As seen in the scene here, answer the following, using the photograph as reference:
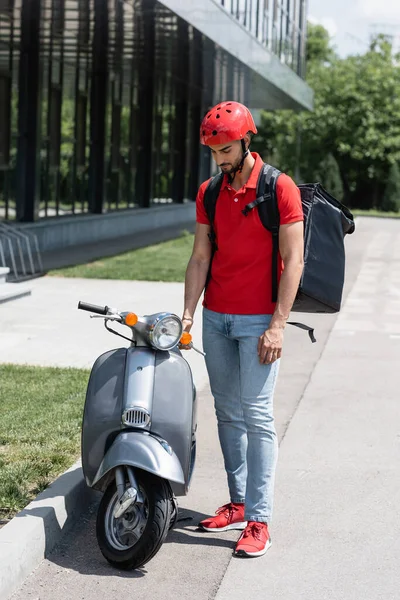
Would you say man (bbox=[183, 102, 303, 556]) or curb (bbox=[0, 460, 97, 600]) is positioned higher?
man (bbox=[183, 102, 303, 556])

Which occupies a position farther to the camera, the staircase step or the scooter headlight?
the staircase step

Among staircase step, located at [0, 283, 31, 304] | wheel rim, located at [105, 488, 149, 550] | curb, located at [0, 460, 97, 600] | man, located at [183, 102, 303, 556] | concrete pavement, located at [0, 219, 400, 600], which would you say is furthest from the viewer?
staircase step, located at [0, 283, 31, 304]

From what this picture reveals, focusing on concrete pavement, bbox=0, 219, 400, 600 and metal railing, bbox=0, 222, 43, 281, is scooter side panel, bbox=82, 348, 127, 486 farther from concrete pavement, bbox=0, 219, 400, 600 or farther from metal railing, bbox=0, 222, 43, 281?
metal railing, bbox=0, 222, 43, 281

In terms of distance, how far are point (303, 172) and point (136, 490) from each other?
175ft

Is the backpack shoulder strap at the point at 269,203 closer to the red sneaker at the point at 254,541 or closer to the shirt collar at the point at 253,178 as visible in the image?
the shirt collar at the point at 253,178

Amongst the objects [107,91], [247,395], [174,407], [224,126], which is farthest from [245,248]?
[107,91]

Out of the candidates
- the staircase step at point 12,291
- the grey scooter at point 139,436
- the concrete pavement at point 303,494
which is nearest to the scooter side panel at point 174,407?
the grey scooter at point 139,436

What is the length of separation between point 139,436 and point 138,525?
37 cm

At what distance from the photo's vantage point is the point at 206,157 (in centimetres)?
3919

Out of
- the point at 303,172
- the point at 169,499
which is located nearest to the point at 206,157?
the point at 303,172

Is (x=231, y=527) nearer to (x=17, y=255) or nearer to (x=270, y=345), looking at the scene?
(x=270, y=345)

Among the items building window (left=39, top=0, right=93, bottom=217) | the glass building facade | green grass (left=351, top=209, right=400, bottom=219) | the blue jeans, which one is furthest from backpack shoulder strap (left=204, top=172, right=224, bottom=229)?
green grass (left=351, top=209, right=400, bottom=219)

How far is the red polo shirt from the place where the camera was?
4.76 m

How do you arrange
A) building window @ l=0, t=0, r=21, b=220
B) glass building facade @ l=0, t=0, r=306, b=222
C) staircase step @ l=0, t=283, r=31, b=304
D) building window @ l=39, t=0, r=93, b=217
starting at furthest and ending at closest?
building window @ l=39, t=0, r=93, b=217 < building window @ l=0, t=0, r=21, b=220 < glass building facade @ l=0, t=0, r=306, b=222 < staircase step @ l=0, t=283, r=31, b=304
